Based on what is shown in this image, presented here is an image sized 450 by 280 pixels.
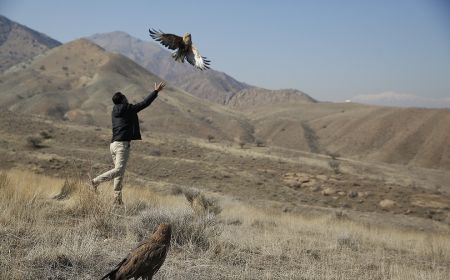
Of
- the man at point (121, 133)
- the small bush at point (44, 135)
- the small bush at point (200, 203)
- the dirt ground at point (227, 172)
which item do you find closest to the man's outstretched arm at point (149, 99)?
the man at point (121, 133)

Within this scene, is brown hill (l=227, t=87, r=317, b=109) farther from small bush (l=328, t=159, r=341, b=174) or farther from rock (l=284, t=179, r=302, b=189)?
rock (l=284, t=179, r=302, b=189)

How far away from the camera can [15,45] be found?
12550cm

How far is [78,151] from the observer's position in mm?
22125

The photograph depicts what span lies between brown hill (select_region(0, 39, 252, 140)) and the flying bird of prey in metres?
45.7

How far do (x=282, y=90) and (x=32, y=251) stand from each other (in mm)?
151262

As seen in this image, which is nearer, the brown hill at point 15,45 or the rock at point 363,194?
the rock at point 363,194

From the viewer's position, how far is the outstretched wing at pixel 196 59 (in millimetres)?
6668

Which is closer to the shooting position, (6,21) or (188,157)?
(188,157)

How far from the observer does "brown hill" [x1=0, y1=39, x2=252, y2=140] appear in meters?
56.2

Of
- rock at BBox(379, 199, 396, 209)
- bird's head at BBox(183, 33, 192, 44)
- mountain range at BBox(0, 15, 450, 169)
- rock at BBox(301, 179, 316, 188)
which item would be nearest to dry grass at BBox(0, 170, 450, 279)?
bird's head at BBox(183, 33, 192, 44)

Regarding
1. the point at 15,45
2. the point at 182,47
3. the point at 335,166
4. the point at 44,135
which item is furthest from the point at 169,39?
the point at 15,45

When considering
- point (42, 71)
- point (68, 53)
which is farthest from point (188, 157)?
point (68, 53)

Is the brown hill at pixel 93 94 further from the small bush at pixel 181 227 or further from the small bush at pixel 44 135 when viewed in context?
the small bush at pixel 181 227

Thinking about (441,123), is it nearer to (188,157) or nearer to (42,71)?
(188,157)
